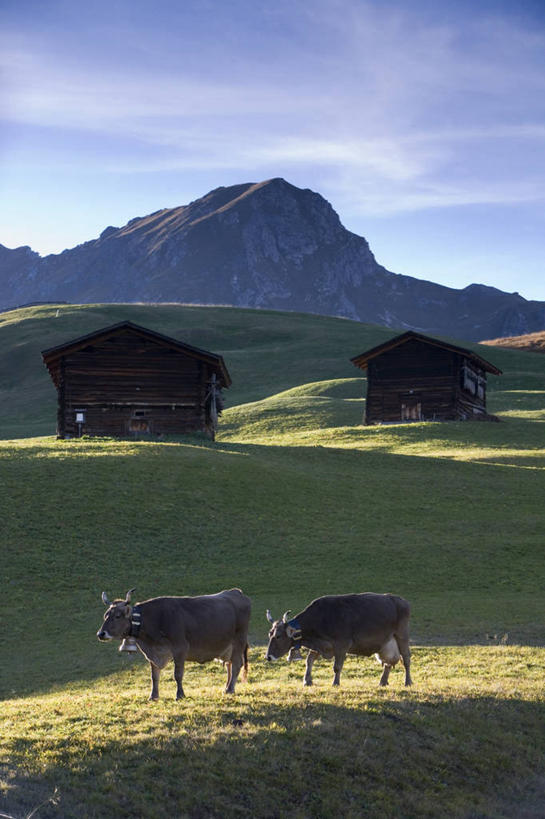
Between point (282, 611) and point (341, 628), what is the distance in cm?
899

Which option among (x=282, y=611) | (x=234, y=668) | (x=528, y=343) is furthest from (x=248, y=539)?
(x=528, y=343)

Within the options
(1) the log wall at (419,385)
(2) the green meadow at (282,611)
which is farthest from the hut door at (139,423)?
(1) the log wall at (419,385)

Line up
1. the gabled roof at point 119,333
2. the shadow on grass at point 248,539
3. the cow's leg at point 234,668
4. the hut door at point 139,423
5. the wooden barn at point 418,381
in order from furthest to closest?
the wooden barn at point 418,381 → the hut door at point 139,423 → the gabled roof at point 119,333 → the shadow on grass at point 248,539 → the cow's leg at point 234,668

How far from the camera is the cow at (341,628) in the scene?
1495cm

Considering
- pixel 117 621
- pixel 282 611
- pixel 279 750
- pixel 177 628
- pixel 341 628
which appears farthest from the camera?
pixel 282 611

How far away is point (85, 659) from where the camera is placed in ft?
68.0

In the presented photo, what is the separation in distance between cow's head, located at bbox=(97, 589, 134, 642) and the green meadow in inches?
50.5

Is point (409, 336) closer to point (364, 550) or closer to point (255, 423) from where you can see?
point (255, 423)

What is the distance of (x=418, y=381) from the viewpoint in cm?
7006

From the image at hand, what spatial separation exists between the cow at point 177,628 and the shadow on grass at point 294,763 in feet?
2.61

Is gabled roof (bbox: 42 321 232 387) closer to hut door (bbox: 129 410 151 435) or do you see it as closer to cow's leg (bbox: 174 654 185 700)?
hut door (bbox: 129 410 151 435)

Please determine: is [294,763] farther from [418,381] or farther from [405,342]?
[405,342]

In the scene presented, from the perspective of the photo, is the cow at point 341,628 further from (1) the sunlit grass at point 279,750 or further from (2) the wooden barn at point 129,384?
(2) the wooden barn at point 129,384

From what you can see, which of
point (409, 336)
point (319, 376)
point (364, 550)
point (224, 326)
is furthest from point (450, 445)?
point (224, 326)
